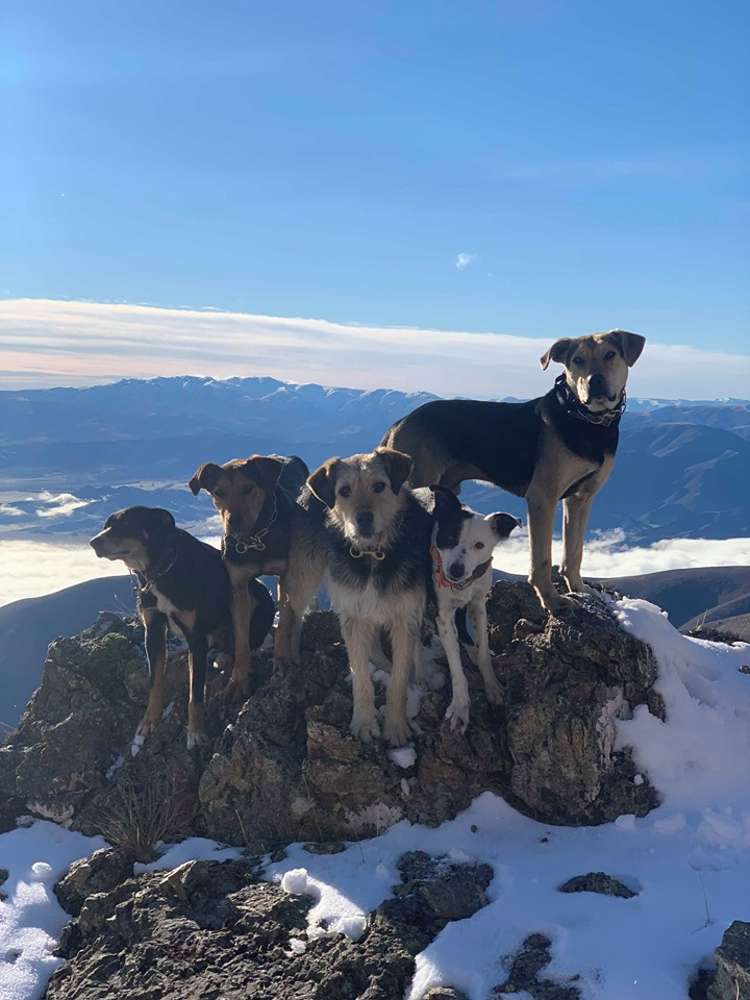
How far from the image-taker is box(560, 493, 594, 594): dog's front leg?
8.59 m

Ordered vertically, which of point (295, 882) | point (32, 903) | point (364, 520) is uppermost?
point (364, 520)

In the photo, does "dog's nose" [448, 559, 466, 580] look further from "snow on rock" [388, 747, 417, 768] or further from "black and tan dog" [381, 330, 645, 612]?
"snow on rock" [388, 747, 417, 768]

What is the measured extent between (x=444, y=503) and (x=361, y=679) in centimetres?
191

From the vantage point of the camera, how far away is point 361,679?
23.7 feet

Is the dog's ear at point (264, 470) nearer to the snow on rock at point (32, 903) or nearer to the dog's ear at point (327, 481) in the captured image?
the dog's ear at point (327, 481)

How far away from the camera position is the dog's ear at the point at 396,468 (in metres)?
6.91

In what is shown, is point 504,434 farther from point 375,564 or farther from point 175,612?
point 175,612

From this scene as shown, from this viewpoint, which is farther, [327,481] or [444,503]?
[444,503]

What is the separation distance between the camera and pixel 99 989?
550 cm

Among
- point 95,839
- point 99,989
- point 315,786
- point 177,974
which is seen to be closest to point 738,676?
point 315,786

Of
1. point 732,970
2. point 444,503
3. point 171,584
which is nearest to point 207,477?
point 171,584

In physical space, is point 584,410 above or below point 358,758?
above

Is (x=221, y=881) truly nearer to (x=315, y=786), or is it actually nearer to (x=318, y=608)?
(x=315, y=786)

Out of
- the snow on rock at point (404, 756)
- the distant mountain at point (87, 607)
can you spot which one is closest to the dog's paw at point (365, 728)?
the snow on rock at point (404, 756)
